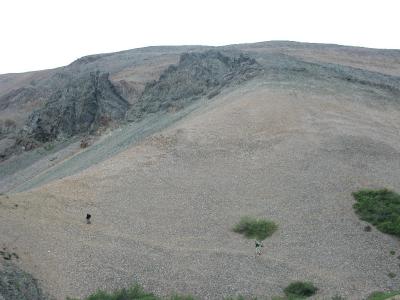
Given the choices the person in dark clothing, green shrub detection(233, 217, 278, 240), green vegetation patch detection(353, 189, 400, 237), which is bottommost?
the person in dark clothing

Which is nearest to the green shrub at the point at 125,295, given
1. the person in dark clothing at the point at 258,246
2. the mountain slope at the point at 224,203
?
the mountain slope at the point at 224,203

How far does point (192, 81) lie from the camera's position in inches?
2242

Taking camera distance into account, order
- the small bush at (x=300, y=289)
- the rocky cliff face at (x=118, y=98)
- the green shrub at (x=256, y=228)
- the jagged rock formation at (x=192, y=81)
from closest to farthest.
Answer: the small bush at (x=300, y=289) < the green shrub at (x=256, y=228) < the jagged rock formation at (x=192, y=81) < the rocky cliff face at (x=118, y=98)

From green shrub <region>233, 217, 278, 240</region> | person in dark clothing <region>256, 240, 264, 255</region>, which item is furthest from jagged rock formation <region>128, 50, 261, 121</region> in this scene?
person in dark clothing <region>256, 240, 264, 255</region>

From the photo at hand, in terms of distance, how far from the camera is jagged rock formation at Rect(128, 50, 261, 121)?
5231 cm

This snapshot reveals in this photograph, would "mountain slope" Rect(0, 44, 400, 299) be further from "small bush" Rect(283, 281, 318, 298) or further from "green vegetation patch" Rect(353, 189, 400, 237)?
"green vegetation patch" Rect(353, 189, 400, 237)

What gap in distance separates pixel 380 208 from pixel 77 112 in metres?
40.6

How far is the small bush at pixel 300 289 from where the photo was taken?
835 inches

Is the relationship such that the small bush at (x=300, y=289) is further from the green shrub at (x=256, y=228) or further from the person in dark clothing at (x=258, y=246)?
the green shrub at (x=256, y=228)

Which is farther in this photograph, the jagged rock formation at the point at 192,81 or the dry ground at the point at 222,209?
the jagged rock formation at the point at 192,81

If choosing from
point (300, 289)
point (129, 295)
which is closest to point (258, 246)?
point (300, 289)

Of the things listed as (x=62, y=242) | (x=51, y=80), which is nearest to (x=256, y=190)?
(x=62, y=242)

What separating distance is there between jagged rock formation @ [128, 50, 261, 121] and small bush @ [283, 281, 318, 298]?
1160 inches

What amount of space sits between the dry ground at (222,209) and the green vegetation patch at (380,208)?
473 millimetres
